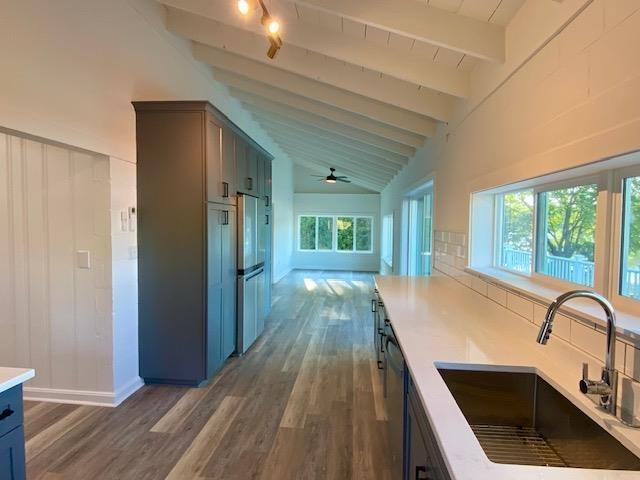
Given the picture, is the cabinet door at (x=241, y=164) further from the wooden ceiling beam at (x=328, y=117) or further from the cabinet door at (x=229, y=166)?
the wooden ceiling beam at (x=328, y=117)

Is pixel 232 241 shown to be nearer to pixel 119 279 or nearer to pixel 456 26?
pixel 119 279

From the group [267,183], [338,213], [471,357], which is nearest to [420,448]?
[471,357]

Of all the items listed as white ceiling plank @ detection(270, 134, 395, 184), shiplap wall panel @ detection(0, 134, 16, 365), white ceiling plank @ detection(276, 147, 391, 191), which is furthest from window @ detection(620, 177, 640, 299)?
white ceiling plank @ detection(276, 147, 391, 191)

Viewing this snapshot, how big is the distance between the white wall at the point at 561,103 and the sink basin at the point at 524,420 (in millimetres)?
818

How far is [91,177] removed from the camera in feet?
8.94

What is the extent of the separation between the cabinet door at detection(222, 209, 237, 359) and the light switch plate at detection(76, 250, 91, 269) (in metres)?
1.06

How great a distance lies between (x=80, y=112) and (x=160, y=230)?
3.35 ft

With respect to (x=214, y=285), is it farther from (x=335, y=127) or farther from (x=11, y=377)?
(x=335, y=127)

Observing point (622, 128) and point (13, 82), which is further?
point (13, 82)

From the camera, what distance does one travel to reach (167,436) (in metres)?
2.42

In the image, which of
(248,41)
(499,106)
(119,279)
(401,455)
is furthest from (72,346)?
(499,106)

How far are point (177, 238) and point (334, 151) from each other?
168 inches

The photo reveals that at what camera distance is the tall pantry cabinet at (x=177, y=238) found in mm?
3016

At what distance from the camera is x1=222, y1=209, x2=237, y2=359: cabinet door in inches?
137
